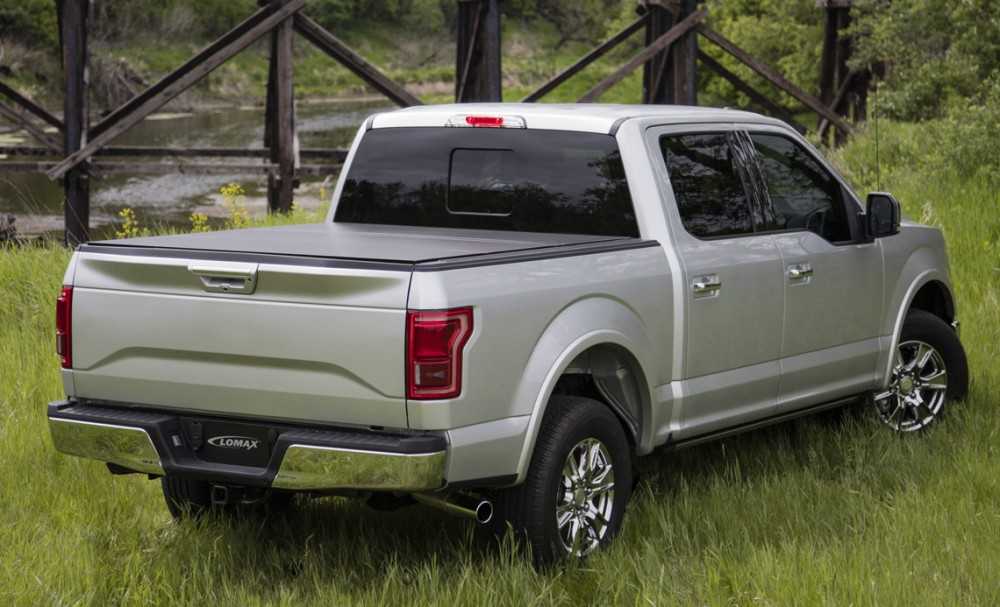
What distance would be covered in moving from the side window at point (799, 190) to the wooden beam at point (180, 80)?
899 cm

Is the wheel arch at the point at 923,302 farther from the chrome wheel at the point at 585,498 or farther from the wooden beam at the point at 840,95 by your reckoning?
the wooden beam at the point at 840,95

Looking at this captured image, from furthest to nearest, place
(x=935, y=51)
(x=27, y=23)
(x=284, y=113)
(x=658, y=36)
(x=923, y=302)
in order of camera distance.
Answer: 1. (x=27, y=23)
2. (x=658, y=36)
3. (x=935, y=51)
4. (x=284, y=113)
5. (x=923, y=302)

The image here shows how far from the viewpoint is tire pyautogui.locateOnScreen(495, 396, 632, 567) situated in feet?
17.7

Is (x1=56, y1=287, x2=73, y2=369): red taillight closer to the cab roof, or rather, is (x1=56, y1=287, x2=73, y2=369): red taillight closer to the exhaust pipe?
the exhaust pipe

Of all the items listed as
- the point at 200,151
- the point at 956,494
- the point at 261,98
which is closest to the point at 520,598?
the point at 956,494

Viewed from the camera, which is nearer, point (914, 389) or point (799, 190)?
point (799, 190)

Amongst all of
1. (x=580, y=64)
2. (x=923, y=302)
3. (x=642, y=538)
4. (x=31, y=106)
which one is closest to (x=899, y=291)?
(x=923, y=302)

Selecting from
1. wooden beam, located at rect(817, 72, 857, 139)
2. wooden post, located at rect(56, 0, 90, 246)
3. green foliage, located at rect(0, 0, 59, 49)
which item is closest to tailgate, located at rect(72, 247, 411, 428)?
wooden post, located at rect(56, 0, 90, 246)

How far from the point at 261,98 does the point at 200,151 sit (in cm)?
4577

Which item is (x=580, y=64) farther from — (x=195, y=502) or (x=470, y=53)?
(x=195, y=502)

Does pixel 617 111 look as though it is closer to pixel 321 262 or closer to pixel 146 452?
pixel 321 262

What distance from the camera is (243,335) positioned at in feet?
16.9

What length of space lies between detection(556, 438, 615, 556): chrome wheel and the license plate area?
1.06 m

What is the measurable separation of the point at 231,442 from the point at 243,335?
0.39 m
